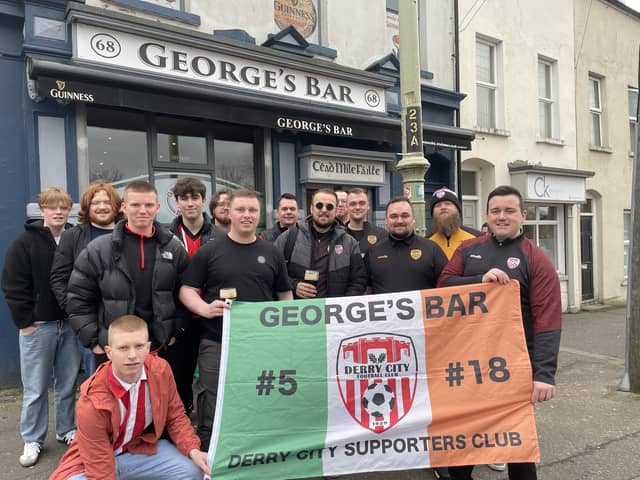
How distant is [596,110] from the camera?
1347 cm

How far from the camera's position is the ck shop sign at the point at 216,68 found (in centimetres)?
566

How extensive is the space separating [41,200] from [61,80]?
2.00m

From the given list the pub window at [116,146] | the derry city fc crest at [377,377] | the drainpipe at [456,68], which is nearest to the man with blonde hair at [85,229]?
the derry city fc crest at [377,377]

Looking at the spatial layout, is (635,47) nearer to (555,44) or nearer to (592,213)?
(555,44)

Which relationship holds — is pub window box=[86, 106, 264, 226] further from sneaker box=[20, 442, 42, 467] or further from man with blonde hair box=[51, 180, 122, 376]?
sneaker box=[20, 442, 42, 467]

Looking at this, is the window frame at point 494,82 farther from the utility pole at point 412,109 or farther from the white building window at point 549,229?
the utility pole at point 412,109

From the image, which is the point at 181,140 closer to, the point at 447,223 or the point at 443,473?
the point at 447,223

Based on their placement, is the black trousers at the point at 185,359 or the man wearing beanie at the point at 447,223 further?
the man wearing beanie at the point at 447,223

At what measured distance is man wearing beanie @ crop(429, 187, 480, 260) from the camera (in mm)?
4227

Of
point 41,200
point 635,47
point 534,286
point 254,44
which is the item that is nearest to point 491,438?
point 534,286

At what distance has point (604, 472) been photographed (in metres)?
3.71

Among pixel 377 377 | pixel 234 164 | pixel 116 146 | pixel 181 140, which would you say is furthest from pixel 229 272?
pixel 234 164

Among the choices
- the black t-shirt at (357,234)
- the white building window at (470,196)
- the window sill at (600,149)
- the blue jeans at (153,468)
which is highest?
the window sill at (600,149)

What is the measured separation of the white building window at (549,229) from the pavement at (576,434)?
5335mm
